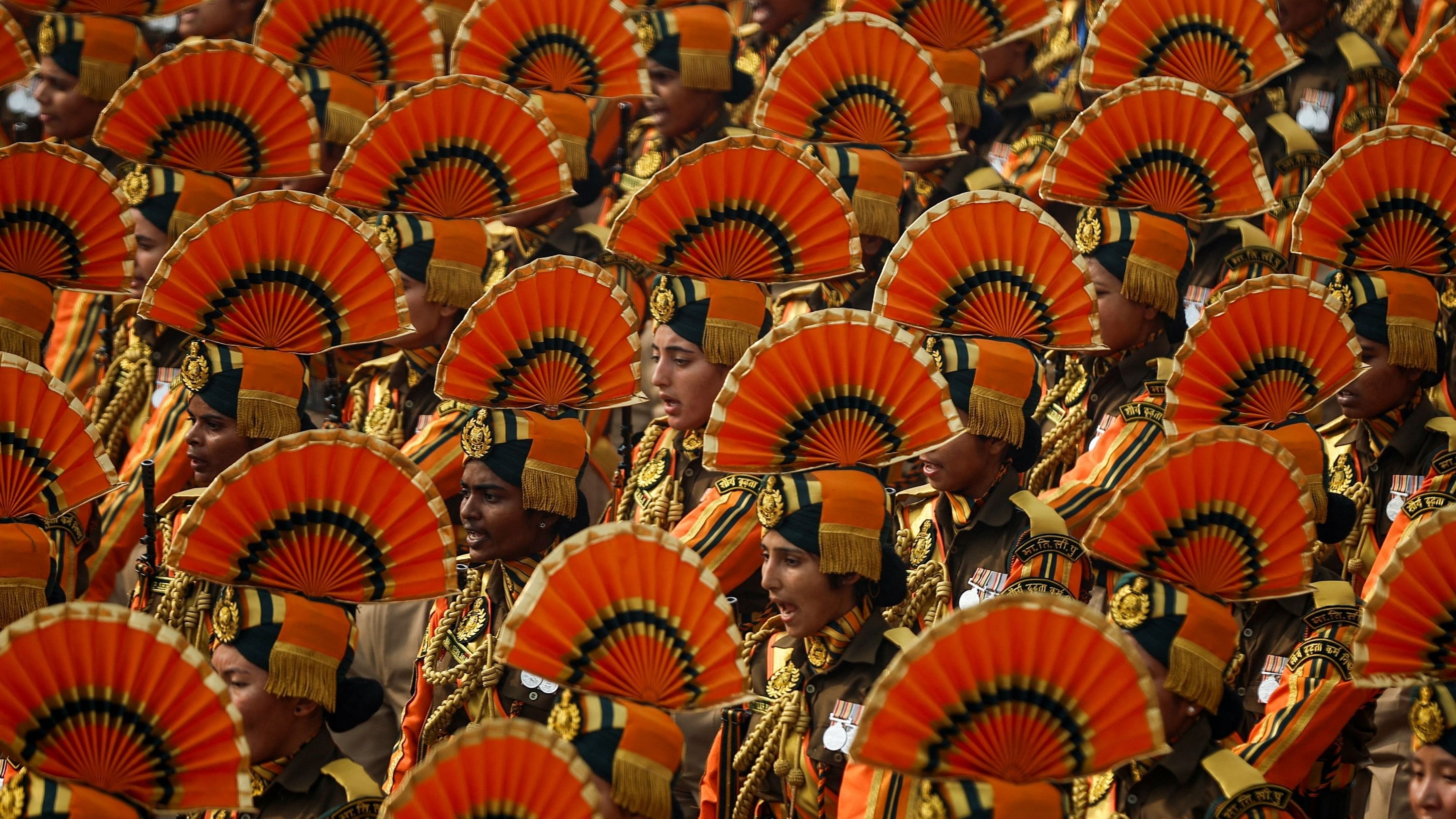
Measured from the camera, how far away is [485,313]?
21.0 ft

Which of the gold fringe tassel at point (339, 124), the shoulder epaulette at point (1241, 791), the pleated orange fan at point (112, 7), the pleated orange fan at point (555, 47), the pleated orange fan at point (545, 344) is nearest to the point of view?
the shoulder epaulette at point (1241, 791)

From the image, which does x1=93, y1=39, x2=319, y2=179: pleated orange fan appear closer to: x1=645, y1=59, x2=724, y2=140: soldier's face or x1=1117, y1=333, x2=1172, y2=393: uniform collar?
x1=645, y1=59, x2=724, y2=140: soldier's face

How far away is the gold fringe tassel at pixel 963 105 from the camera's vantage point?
8.45 metres

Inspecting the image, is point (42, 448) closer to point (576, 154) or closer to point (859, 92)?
point (576, 154)

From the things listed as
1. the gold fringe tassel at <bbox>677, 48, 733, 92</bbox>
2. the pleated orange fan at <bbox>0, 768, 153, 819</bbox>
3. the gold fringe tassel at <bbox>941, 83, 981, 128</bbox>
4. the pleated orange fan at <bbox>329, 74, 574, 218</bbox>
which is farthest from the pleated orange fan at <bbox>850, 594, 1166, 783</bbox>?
the gold fringe tassel at <bbox>677, 48, 733, 92</bbox>

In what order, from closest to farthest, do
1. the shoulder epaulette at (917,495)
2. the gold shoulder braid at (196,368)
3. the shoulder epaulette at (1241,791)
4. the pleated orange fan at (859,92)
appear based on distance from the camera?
the shoulder epaulette at (1241,791), the shoulder epaulette at (917,495), the gold shoulder braid at (196,368), the pleated orange fan at (859,92)

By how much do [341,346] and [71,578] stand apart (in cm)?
134

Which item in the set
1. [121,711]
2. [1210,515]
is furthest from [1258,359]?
[121,711]

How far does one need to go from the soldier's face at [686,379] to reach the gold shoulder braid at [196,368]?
170 centimetres

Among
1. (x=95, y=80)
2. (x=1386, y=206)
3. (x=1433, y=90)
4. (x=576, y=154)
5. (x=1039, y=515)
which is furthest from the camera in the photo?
(x=95, y=80)

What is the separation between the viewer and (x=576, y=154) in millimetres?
8414

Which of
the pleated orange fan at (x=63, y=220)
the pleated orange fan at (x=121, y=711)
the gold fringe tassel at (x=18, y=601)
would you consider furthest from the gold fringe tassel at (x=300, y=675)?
the pleated orange fan at (x=63, y=220)

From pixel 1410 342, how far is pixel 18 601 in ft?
16.3

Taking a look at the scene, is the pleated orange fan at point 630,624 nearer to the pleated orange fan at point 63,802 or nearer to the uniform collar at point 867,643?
the uniform collar at point 867,643
